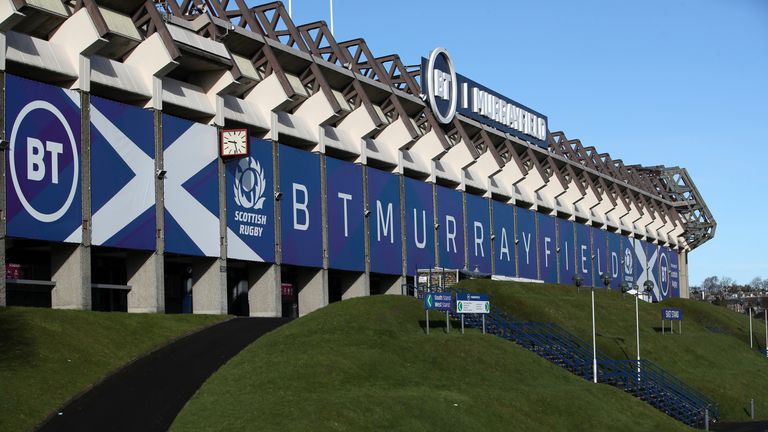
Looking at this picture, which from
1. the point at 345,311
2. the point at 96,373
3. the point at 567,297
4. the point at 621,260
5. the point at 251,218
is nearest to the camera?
the point at 96,373

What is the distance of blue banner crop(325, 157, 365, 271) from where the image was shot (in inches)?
3044

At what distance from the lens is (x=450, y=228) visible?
92062mm

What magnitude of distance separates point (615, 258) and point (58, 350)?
97.0 metres

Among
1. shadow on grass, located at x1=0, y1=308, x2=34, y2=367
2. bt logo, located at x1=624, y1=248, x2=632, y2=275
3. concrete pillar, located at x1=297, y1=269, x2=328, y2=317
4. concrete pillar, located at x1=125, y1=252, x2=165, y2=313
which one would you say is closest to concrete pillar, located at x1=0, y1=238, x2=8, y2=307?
shadow on grass, located at x1=0, y1=308, x2=34, y2=367

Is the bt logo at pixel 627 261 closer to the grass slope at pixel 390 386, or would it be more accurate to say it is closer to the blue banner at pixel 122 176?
the grass slope at pixel 390 386

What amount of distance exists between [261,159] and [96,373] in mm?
30660

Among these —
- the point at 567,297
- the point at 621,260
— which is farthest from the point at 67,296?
the point at 621,260

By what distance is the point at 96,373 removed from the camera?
4100cm

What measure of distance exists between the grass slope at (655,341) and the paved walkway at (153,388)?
1015 inches

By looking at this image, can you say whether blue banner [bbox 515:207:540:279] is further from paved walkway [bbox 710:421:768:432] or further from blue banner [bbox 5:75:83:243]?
blue banner [bbox 5:75:83:243]

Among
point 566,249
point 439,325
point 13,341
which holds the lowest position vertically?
point 439,325

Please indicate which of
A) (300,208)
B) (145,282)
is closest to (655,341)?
(300,208)

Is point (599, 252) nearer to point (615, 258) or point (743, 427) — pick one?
point (615, 258)

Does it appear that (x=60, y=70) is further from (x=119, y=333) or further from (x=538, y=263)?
(x=538, y=263)
